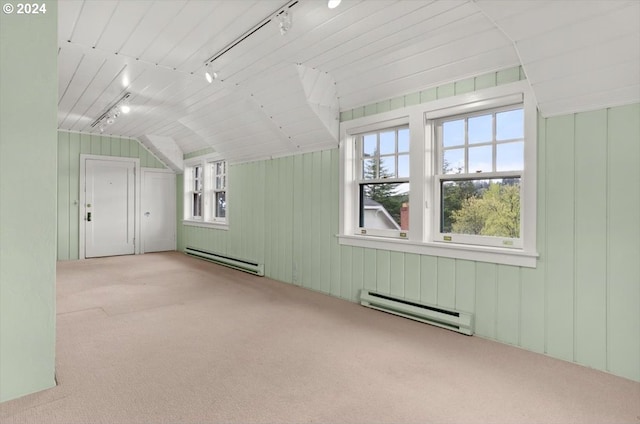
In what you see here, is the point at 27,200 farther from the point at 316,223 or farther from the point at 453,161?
the point at 453,161

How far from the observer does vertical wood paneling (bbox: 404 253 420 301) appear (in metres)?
3.45

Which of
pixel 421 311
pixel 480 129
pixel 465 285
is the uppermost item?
pixel 480 129

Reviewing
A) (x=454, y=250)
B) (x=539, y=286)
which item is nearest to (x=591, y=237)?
(x=539, y=286)

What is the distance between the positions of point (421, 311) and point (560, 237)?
1.34 m

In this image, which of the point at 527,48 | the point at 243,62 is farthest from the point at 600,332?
the point at 243,62

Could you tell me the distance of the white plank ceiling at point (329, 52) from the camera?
2.18 metres

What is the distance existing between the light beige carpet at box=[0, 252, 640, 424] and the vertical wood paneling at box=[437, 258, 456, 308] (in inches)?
10.7

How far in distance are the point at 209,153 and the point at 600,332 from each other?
6421 mm

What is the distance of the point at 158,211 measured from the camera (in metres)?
8.03

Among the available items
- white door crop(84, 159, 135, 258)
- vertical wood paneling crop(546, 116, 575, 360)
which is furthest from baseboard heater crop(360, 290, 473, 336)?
white door crop(84, 159, 135, 258)

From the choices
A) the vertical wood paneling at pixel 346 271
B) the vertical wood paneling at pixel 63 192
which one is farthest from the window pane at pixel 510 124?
the vertical wood paneling at pixel 63 192

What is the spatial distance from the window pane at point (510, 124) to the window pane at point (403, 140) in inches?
35.6

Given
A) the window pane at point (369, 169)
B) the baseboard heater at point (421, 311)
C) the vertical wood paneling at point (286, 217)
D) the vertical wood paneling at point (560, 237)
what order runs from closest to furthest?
the vertical wood paneling at point (560, 237) → the baseboard heater at point (421, 311) → the window pane at point (369, 169) → the vertical wood paneling at point (286, 217)

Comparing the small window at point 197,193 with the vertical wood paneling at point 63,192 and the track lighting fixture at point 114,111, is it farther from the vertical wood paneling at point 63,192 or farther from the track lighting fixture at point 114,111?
the vertical wood paneling at point 63,192
